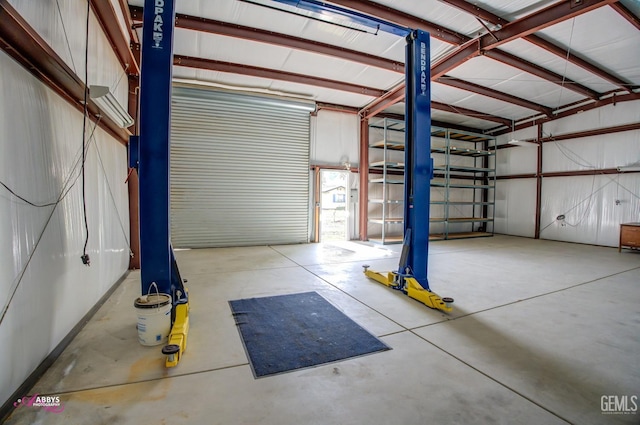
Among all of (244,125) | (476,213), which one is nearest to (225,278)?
(244,125)

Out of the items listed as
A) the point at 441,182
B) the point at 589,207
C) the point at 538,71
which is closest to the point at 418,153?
the point at 538,71

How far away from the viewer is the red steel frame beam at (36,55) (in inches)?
67.6

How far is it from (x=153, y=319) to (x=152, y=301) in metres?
0.16

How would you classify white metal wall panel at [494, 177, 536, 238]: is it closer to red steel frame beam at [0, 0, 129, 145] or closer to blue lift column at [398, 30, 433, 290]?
blue lift column at [398, 30, 433, 290]

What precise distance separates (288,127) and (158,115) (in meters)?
5.79

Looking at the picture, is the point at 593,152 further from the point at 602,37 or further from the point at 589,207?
the point at 602,37

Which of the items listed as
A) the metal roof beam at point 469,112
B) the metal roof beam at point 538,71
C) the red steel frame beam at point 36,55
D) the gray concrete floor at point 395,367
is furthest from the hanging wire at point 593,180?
the red steel frame beam at point 36,55

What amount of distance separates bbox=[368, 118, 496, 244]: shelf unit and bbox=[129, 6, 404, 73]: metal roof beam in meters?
2.64

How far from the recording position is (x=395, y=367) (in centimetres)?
230

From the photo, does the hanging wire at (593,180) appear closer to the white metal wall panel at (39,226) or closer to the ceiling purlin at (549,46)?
the ceiling purlin at (549,46)

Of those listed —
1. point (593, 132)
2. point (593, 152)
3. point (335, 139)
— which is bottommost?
point (593, 152)

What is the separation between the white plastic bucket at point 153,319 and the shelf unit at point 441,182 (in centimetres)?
684

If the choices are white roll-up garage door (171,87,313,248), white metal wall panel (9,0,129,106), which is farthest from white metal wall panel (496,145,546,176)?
white metal wall panel (9,0,129,106)

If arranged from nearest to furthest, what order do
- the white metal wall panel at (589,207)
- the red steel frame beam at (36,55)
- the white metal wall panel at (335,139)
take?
the red steel frame beam at (36,55) < the white metal wall panel at (589,207) < the white metal wall panel at (335,139)
